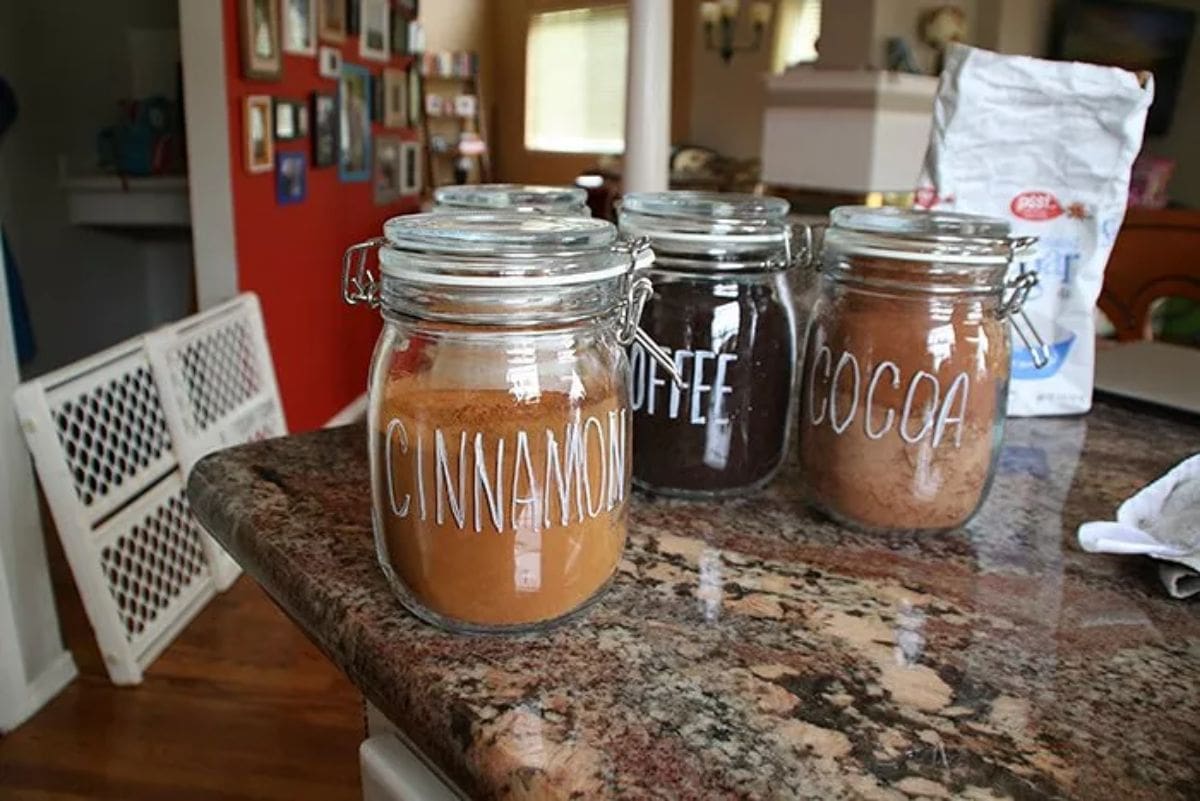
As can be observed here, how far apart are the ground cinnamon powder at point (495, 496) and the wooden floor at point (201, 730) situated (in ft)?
4.60

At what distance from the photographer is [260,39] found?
108 inches

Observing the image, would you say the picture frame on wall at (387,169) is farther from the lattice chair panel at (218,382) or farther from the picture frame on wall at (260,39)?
the lattice chair panel at (218,382)

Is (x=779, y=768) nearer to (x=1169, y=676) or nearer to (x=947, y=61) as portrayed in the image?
(x=1169, y=676)

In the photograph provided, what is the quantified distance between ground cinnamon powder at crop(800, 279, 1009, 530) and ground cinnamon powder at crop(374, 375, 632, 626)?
0.65 feet

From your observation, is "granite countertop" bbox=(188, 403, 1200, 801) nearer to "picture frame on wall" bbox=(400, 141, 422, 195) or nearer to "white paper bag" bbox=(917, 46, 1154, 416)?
"white paper bag" bbox=(917, 46, 1154, 416)

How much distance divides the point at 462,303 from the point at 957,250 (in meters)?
0.31

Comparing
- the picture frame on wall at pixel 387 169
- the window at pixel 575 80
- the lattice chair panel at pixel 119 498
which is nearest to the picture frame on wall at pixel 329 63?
the picture frame on wall at pixel 387 169

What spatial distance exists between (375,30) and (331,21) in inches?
18.6

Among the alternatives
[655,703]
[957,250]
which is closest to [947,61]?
[957,250]

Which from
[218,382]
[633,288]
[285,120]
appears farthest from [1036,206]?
[285,120]

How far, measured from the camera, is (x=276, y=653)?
218 cm

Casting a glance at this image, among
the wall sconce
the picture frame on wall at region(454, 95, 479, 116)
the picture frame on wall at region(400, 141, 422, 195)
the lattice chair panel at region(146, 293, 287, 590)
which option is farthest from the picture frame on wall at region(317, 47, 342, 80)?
the picture frame on wall at region(454, 95, 479, 116)

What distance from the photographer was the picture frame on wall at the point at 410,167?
4.18 metres

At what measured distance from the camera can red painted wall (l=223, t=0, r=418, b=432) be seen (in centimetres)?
277
